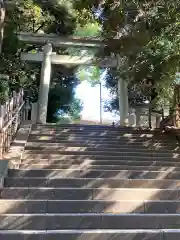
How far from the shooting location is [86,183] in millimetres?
5113

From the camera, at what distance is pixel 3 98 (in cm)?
778

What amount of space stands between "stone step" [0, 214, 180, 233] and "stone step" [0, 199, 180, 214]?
417 mm

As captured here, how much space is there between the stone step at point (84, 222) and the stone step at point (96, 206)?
417 mm

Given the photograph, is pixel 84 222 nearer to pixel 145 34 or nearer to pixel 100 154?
pixel 100 154

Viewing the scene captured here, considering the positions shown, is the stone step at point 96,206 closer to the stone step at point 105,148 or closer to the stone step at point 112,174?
the stone step at point 112,174

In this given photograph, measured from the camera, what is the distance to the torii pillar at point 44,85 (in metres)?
13.9

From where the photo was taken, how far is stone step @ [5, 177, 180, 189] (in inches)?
198

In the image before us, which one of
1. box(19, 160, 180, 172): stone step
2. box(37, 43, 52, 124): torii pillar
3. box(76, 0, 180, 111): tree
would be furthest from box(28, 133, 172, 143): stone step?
box(37, 43, 52, 124): torii pillar

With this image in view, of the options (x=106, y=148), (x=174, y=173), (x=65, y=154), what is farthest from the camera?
(x=106, y=148)

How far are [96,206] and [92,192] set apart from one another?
0.45m

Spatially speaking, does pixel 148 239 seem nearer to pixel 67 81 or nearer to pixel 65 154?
pixel 65 154

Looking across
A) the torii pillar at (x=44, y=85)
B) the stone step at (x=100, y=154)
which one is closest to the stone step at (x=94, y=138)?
the stone step at (x=100, y=154)

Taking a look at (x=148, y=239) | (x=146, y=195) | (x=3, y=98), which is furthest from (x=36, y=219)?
(x=3, y=98)

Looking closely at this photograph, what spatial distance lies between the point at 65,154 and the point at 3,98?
1860 millimetres
